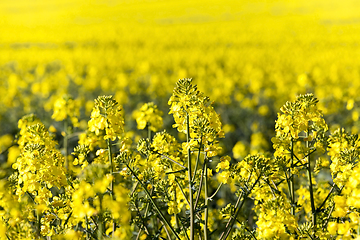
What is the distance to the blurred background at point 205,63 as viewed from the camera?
7.54m

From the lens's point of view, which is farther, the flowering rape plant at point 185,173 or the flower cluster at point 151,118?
the flower cluster at point 151,118

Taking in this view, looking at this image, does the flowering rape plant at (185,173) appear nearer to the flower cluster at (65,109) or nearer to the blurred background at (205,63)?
the blurred background at (205,63)

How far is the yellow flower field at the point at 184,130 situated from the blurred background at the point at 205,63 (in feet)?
0.23

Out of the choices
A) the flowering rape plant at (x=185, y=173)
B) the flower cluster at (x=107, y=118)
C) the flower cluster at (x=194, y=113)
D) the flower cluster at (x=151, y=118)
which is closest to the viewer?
the flowering rape plant at (x=185, y=173)

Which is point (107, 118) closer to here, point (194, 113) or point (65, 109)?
point (194, 113)

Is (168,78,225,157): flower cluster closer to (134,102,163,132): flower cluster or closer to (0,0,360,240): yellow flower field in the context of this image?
(0,0,360,240): yellow flower field

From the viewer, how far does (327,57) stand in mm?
12750

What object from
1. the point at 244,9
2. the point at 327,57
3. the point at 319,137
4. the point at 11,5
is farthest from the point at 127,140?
the point at 11,5

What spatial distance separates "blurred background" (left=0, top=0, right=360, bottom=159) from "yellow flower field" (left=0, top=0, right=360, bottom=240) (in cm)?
7

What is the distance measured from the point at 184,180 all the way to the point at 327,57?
11620mm

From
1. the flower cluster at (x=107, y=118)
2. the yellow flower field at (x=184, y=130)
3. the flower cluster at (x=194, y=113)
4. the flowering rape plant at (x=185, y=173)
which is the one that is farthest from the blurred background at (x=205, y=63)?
the flower cluster at (x=107, y=118)

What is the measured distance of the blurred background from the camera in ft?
24.7

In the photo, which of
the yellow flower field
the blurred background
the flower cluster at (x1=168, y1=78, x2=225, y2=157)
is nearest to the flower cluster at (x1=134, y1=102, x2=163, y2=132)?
the yellow flower field

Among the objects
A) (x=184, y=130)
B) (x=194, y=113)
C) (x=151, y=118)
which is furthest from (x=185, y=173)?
(x=151, y=118)
